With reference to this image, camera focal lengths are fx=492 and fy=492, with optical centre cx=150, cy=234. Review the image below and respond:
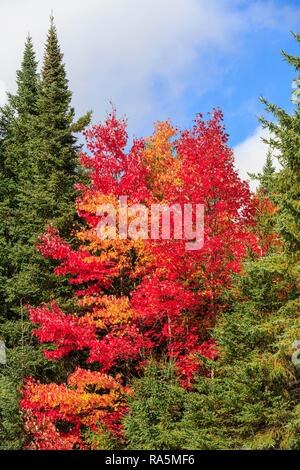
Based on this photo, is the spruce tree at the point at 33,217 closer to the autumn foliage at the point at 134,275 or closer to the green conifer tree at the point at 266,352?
the autumn foliage at the point at 134,275

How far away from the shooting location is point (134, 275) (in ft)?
63.8

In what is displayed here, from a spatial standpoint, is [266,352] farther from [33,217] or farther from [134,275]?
[33,217]

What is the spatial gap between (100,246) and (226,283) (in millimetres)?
5066

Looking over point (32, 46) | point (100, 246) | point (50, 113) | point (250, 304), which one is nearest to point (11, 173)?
point (50, 113)

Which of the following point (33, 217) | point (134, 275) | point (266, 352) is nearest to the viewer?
point (266, 352)

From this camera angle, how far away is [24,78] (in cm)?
3562

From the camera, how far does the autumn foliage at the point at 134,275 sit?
18.5m

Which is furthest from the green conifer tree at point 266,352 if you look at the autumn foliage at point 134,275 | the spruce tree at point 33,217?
the spruce tree at point 33,217

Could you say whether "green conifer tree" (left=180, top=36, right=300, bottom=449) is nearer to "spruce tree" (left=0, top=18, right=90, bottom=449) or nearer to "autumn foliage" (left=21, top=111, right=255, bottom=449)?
"autumn foliage" (left=21, top=111, right=255, bottom=449)

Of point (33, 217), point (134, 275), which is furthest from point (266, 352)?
point (33, 217)

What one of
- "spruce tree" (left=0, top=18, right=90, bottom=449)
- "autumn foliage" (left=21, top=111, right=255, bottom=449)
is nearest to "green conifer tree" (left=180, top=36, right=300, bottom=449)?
"autumn foliage" (left=21, top=111, right=255, bottom=449)

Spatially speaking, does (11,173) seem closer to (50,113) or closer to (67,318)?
(50,113)

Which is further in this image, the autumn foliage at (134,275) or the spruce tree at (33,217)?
the spruce tree at (33,217)
